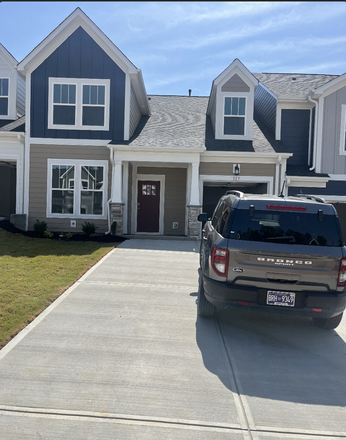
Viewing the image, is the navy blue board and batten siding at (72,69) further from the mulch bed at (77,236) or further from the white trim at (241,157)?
the white trim at (241,157)

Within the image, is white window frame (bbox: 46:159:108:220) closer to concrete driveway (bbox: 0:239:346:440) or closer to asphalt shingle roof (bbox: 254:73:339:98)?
concrete driveway (bbox: 0:239:346:440)

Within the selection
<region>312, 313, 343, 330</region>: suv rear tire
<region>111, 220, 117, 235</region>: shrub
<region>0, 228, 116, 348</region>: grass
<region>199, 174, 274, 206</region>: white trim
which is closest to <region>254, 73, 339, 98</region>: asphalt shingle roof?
<region>199, 174, 274, 206</region>: white trim

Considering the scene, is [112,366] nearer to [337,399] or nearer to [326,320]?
[337,399]

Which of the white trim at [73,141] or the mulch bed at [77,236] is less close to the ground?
the white trim at [73,141]

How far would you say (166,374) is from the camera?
3.71m

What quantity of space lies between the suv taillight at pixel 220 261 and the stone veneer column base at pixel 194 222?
7723 mm

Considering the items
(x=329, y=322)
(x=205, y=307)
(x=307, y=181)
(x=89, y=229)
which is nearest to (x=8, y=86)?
(x=89, y=229)

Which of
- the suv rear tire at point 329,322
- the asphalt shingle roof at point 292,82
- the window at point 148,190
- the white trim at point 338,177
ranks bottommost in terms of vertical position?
the suv rear tire at point 329,322

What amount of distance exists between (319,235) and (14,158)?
38.9ft

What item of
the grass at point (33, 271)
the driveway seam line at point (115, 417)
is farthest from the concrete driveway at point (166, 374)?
the grass at point (33, 271)

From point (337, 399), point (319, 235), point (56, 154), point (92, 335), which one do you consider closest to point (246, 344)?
point (337, 399)

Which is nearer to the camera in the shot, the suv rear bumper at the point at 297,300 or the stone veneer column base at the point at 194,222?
the suv rear bumper at the point at 297,300

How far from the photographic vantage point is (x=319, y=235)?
4.44 meters

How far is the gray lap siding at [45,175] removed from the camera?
1274 centimetres
